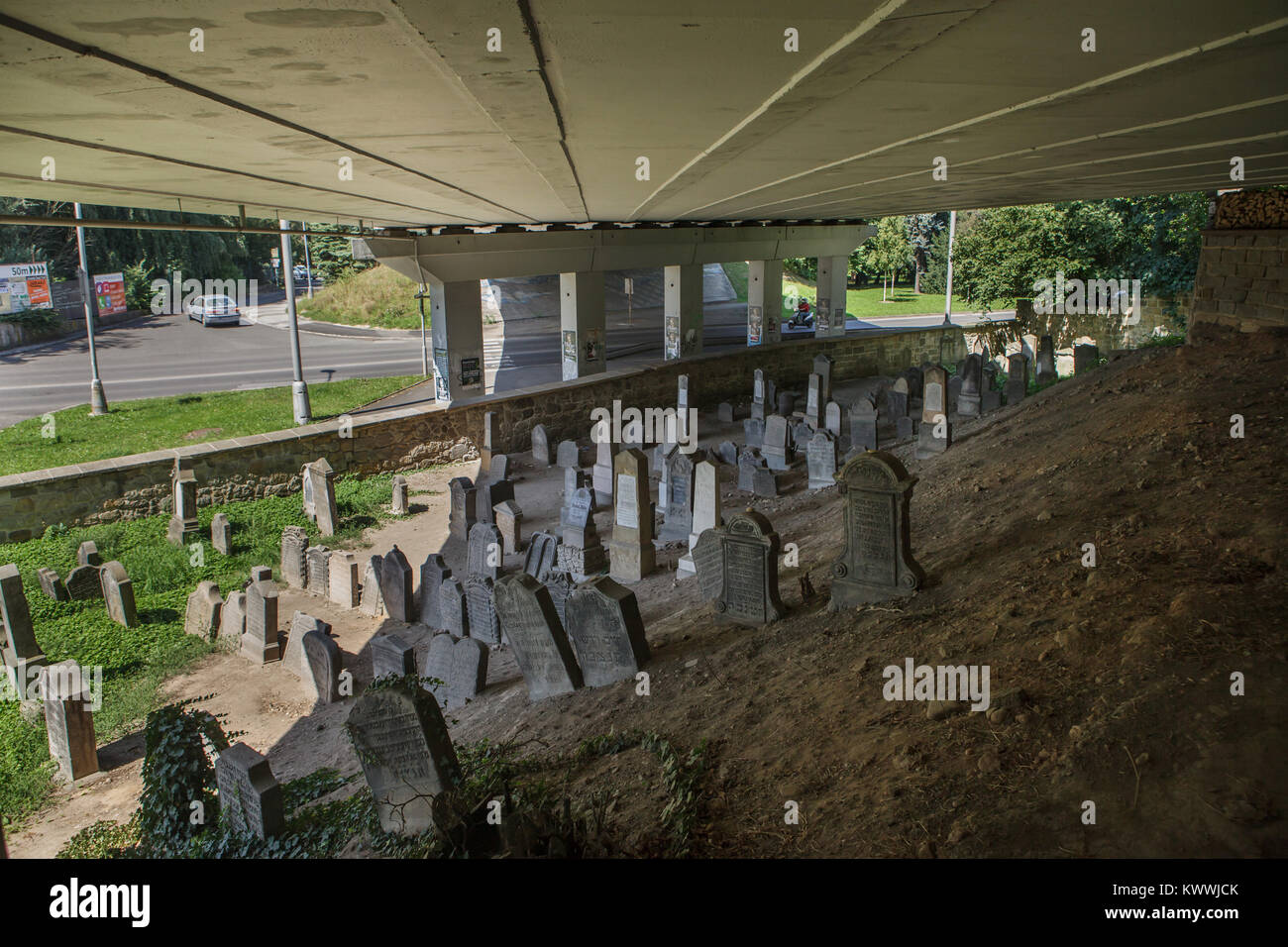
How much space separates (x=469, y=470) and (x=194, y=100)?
40.4ft

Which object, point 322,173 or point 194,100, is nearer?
point 194,100

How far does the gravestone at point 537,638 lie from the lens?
22.9ft

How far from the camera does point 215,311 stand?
36.0 metres

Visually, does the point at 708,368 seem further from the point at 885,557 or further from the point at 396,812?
the point at 396,812

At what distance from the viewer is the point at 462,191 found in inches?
312

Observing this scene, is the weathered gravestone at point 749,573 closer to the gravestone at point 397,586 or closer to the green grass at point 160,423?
the gravestone at point 397,586

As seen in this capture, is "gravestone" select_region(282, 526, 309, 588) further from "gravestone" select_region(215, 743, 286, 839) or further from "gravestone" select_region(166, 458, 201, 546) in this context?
"gravestone" select_region(215, 743, 286, 839)

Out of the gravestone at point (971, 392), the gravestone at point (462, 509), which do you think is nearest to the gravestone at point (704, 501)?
the gravestone at point (462, 509)

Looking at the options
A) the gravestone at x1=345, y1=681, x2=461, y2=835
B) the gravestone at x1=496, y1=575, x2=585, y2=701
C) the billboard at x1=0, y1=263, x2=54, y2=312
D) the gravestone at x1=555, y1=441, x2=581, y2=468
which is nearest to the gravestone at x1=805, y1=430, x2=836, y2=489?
the gravestone at x1=555, y1=441, x2=581, y2=468

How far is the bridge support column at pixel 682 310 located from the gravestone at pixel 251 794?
1694 centimetres

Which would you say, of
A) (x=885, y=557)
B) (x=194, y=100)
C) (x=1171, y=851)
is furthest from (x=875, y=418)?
(x=194, y=100)

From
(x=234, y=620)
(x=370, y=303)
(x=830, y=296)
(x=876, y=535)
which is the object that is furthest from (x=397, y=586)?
(x=370, y=303)

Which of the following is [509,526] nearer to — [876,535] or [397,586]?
[397,586]

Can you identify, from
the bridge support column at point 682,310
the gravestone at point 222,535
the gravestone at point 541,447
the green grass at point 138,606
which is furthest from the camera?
the bridge support column at point 682,310
